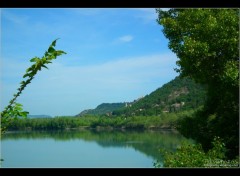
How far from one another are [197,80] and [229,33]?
189 cm

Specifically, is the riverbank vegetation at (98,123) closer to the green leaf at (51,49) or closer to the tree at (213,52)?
the tree at (213,52)

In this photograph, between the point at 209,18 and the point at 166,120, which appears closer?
the point at 209,18

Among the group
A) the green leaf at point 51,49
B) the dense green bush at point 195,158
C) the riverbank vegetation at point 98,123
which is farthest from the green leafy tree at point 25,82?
the riverbank vegetation at point 98,123

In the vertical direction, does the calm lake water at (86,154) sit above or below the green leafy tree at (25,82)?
below

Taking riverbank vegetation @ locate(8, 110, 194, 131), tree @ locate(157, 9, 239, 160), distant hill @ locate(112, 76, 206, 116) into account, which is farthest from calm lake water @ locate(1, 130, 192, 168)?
riverbank vegetation @ locate(8, 110, 194, 131)

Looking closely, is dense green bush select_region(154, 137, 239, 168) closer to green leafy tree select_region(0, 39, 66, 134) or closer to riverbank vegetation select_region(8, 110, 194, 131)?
green leafy tree select_region(0, 39, 66, 134)

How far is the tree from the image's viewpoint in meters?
8.12

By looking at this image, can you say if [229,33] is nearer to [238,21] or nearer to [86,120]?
[238,21]

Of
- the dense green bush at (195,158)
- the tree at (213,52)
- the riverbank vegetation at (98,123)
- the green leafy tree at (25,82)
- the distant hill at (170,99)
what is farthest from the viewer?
the riverbank vegetation at (98,123)

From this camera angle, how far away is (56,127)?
119312 mm

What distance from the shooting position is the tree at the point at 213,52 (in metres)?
8.12
